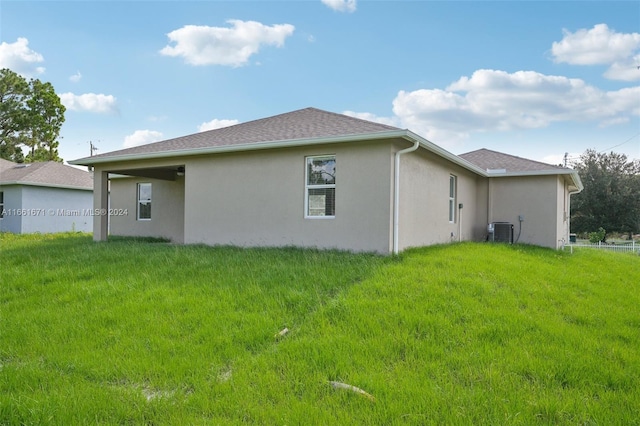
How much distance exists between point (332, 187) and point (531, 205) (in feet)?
27.4

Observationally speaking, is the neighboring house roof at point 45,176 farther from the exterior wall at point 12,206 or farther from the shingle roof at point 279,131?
the shingle roof at point 279,131

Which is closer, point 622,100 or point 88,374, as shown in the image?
point 88,374

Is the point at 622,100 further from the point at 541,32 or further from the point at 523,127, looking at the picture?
the point at 541,32

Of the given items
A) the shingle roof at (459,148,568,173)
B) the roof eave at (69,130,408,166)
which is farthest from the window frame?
the shingle roof at (459,148,568,173)

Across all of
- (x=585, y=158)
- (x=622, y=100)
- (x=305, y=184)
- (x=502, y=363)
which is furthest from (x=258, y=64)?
Result: (x=585, y=158)

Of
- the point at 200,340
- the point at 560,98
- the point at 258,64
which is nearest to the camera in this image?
the point at 200,340

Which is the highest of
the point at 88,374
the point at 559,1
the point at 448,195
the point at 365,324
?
the point at 559,1

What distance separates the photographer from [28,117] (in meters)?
31.6

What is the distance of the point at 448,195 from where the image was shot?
1186 centimetres

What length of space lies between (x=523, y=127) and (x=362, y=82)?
388 inches

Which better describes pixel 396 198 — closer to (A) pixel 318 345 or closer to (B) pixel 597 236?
(A) pixel 318 345

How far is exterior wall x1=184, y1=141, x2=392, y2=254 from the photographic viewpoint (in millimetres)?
8586

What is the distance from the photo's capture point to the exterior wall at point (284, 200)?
28.2 ft

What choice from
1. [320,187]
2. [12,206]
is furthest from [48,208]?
[320,187]
